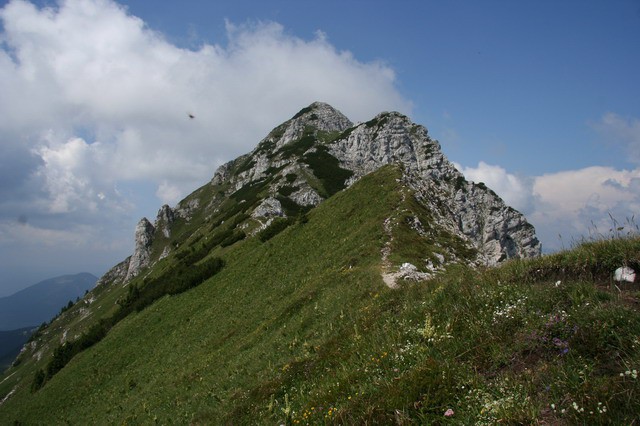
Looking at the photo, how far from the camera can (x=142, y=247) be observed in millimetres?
160000

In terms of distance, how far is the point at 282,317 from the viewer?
22484mm

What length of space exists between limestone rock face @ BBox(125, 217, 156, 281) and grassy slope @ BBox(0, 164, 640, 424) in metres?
138

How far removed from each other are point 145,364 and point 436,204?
32702 mm

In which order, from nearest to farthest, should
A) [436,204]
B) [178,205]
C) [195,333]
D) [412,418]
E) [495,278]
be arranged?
[412,418], [495,278], [195,333], [436,204], [178,205]

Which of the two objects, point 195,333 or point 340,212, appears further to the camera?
point 340,212

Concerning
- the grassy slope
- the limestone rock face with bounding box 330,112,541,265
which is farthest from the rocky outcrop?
the grassy slope

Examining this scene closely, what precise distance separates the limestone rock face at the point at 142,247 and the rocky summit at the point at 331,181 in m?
0.41

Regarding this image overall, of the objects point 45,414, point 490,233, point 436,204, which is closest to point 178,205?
point 490,233

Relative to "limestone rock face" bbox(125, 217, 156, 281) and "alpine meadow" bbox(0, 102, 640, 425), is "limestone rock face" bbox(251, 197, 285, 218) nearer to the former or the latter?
"alpine meadow" bbox(0, 102, 640, 425)

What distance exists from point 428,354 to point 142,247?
6796 inches

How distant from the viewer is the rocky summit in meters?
102

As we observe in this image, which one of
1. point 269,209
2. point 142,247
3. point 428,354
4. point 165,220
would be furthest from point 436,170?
point 428,354

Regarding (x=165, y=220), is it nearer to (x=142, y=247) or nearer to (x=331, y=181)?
(x=142, y=247)

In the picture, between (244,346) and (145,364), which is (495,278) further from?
(145,364)
